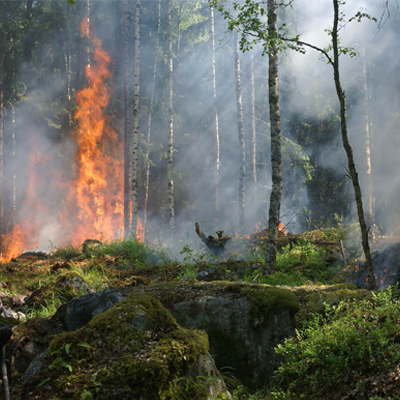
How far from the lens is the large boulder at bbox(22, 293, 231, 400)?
8.80 ft

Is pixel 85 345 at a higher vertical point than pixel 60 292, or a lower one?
lower

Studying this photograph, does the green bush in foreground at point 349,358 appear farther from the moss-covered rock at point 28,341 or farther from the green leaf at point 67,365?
the moss-covered rock at point 28,341

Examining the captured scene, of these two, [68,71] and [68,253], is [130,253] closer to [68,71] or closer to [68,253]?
[68,253]

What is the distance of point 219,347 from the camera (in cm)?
444

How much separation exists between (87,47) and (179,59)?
24.2ft

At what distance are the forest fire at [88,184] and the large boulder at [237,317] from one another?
15943 millimetres

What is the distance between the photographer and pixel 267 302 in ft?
14.9

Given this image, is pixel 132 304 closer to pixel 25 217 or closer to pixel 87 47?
pixel 25 217

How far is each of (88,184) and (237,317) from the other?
19937 mm

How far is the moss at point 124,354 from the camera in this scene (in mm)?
2699

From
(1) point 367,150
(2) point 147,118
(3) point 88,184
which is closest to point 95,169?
(3) point 88,184

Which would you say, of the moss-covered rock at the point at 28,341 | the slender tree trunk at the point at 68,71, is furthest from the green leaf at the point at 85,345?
the slender tree trunk at the point at 68,71

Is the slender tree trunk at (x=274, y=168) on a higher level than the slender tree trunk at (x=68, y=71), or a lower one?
lower

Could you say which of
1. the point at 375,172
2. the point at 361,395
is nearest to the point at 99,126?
the point at 375,172
